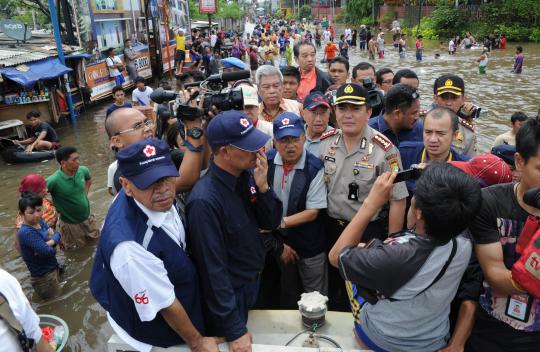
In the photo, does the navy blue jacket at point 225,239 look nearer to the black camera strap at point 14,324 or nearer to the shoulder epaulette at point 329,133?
the black camera strap at point 14,324

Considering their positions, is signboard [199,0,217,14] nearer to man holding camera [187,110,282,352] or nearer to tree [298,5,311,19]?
man holding camera [187,110,282,352]

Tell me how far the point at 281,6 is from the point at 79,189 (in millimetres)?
101062

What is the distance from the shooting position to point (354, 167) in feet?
9.76

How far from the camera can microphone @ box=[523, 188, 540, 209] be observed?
159cm

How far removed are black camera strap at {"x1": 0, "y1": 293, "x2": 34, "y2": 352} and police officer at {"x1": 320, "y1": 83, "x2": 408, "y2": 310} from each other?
82.8 inches

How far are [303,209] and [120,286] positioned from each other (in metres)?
1.54

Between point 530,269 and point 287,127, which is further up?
point 287,127

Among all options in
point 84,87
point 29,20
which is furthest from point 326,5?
point 84,87

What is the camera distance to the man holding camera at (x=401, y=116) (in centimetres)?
348

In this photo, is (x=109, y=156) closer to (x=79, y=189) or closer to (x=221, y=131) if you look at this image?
(x=79, y=189)

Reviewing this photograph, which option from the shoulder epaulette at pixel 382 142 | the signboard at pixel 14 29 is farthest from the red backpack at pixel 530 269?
the signboard at pixel 14 29

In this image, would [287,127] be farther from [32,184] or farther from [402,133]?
[32,184]

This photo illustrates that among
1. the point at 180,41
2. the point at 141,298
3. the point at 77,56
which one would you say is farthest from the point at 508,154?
the point at 180,41

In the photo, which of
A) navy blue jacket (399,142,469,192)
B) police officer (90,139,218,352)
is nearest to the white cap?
navy blue jacket (399,142,469,192)
